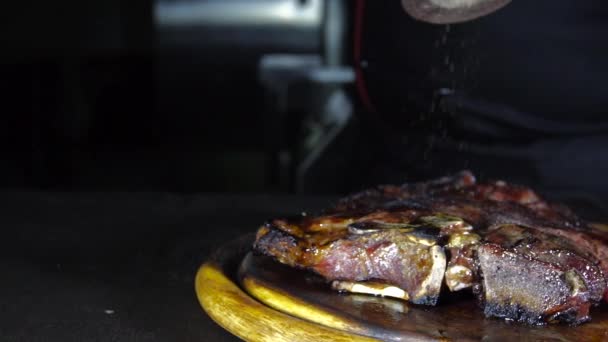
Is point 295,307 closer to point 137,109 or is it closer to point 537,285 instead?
point 537,285

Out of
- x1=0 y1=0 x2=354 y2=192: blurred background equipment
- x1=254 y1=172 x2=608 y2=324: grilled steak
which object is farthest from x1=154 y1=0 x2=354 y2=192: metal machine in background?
x1=254 y1=172 x2=608 y2=324: grilled steak

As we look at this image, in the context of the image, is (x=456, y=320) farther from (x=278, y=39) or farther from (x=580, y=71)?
(x=278, y=39)

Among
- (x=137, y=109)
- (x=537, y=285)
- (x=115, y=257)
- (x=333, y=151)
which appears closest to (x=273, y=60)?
(x=333, y=151)

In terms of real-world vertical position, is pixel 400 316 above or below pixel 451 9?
below

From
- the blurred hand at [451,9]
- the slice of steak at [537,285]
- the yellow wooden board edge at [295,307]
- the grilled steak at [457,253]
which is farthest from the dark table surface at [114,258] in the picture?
the blurred hand at [451,9]

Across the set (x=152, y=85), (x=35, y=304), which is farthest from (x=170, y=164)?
(x=35, y=304)

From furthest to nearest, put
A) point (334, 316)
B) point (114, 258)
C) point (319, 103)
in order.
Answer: point (319, 103) < point (114, 258) < point (334, 316)

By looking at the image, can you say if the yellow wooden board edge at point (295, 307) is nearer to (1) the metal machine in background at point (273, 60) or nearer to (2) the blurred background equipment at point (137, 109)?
(2) the blurred background equipment at point (137, 109)
